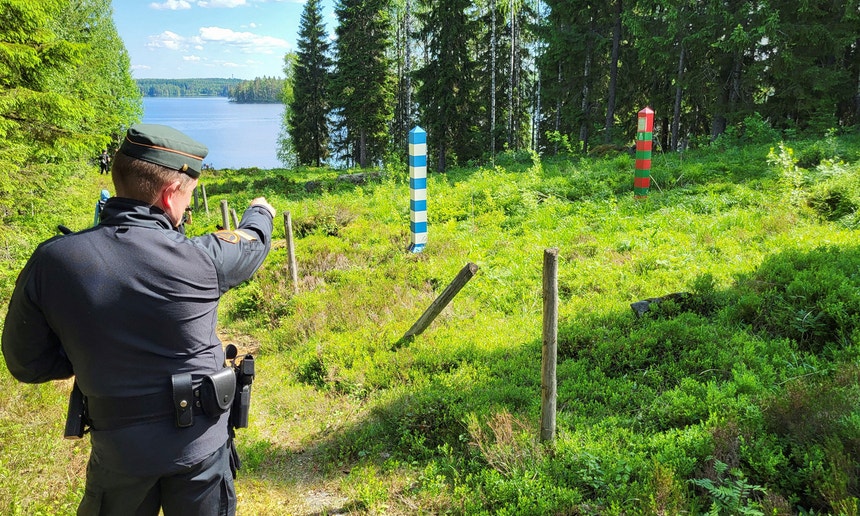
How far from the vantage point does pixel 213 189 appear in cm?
2628

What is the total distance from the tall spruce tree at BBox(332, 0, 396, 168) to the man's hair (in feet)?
110

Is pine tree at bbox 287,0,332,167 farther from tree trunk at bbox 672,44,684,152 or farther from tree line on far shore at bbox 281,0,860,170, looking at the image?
tree trunk at bbox 672,44,684,152

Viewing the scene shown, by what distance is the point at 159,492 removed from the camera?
7.65ft

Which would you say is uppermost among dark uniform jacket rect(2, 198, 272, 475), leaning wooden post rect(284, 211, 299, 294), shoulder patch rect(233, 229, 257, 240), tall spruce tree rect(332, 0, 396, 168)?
tall spruce tree rect(332, 0, 396, 168)

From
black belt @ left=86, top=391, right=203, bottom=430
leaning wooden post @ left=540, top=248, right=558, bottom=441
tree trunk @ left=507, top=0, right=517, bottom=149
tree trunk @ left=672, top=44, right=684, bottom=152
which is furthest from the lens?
tree trunk @ left=507, top=0, right=517, bottom=149

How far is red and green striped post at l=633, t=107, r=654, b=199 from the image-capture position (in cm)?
1008

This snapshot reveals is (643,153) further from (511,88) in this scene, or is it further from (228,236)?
(511,88)

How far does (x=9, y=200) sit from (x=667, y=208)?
11.5 meters

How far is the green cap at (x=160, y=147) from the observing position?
2168 millimetres

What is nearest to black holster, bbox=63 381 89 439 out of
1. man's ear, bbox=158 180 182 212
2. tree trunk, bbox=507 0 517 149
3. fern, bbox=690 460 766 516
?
man's ear, bbox=158 180 182 212

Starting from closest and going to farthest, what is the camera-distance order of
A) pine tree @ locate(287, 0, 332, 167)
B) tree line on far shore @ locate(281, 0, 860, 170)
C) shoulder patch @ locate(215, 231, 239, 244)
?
1. shoulder patch @ locate(215, 231, 239, 244)
2. tree line on far shore @ locate(281, 0, 860, 170)
3. pine tree @ locate(287, 0, 332, 167)

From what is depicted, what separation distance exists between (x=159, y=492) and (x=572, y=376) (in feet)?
11.8

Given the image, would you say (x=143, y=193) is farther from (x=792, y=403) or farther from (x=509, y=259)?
(x=509, y=259)

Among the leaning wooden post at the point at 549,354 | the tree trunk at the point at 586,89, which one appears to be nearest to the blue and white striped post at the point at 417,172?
the leaning wooden post at the point at 549,354
